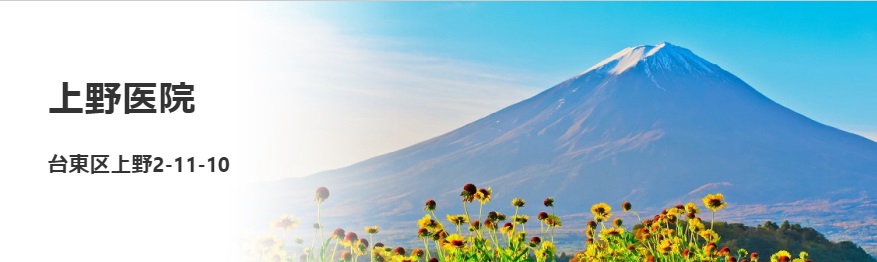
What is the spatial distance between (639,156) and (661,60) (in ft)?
46.4

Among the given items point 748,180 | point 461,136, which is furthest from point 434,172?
point 748,180

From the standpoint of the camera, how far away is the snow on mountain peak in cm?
10212

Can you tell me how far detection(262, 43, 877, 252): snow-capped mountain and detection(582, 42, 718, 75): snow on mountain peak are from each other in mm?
176

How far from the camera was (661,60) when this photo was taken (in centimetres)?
10350

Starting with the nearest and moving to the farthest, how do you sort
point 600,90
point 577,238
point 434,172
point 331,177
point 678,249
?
point 678,249, point 577,238, point 434,172, point 600,90, point 331,177

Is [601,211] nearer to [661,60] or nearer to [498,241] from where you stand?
[498,241]

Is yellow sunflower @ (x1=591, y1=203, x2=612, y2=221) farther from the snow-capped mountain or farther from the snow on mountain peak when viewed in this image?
the snow on mountain peak

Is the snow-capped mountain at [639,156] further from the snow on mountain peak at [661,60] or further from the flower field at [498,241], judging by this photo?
the flower field at [498,241]

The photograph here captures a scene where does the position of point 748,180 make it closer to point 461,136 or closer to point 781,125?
point 781,125

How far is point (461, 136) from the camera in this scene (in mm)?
95062

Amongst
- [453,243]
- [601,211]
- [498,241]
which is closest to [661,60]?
[601,211]

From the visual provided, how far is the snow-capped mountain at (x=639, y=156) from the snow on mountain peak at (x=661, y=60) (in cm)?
18

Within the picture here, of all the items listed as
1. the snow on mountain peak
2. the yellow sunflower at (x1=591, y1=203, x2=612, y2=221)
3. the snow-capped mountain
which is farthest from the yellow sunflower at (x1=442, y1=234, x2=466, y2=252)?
the snow on mountain peak

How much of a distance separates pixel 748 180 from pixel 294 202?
4009 cm
